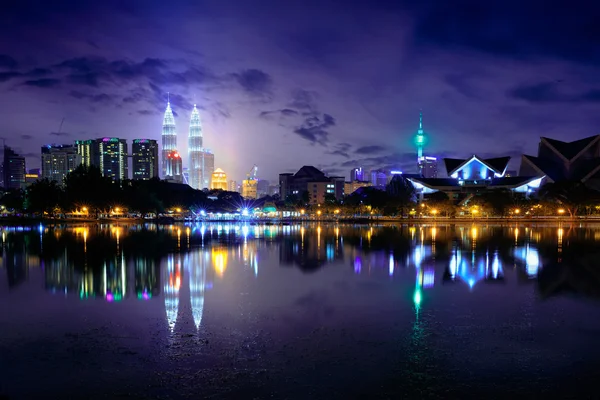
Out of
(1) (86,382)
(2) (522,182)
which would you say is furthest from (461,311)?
(2) (522,182)

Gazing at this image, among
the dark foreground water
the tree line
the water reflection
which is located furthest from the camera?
the tree line

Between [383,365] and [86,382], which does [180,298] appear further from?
[383,365]

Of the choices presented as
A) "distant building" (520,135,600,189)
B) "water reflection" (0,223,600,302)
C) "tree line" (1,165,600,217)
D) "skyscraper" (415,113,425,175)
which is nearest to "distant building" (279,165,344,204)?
"skyscraper" (415,113,425,175)

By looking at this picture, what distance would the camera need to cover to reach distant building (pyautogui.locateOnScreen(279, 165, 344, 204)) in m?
174

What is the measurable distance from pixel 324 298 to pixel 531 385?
6.74 metres

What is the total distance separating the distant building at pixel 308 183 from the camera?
174 metres

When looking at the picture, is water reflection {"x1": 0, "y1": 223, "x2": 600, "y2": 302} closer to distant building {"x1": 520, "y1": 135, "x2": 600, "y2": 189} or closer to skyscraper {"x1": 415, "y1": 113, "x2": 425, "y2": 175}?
distant building {"x1": 520, "y1": 135, "x2": 600, "y2": 189}

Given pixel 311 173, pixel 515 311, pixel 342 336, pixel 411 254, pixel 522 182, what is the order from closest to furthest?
pixel 342 336 → pixel 515 311 → pixel 411 254 → pixel 522 182 → pixel 311 173

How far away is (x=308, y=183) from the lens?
17500 cm

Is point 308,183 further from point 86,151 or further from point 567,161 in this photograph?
point 86,151

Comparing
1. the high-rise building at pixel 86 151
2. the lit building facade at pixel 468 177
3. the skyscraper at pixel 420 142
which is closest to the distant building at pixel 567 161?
the lit building facade at pixel 468 177

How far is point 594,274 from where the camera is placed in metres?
17.0

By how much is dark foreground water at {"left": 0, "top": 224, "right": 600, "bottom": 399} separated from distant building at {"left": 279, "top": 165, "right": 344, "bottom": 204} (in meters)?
153

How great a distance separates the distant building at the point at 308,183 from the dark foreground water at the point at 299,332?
15300 centimetres
